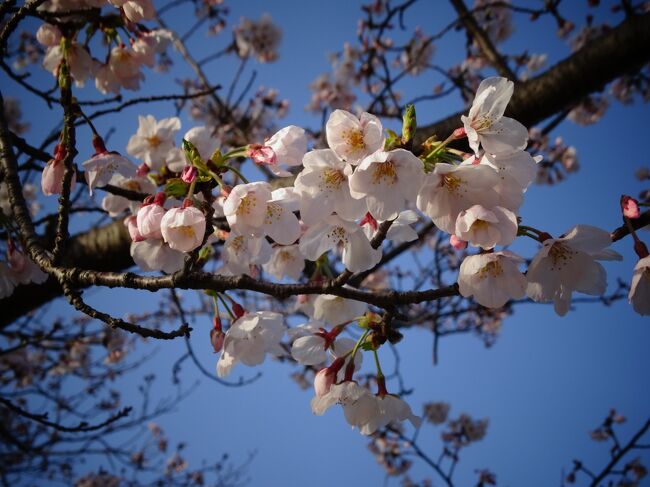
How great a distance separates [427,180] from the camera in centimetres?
97

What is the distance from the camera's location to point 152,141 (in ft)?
6.03

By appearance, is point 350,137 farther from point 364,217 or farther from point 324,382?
point 324,382

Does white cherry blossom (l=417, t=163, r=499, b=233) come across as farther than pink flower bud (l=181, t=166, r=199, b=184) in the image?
No

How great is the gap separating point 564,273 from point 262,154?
899 millimetres

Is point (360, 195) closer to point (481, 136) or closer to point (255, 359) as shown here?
point (481, 136)

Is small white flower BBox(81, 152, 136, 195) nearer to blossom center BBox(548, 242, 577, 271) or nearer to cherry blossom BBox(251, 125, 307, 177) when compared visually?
cherry blossom BBox(251, 125, 307, 177)

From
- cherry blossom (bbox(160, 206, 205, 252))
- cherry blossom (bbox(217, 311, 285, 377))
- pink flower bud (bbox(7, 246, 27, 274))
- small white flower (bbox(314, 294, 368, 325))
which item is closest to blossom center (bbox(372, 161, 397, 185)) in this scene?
cherry blossom (bbox(160, 206, 205, 252))

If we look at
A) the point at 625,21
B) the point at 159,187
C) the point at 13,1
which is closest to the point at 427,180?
the point at 159,187

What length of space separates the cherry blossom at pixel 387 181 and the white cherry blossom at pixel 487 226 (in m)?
0.13

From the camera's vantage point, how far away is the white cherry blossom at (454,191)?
911mm

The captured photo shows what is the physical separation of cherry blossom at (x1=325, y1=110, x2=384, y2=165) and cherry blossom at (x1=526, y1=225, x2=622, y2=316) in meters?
0.51

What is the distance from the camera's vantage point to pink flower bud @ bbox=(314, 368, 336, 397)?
4.39 feet

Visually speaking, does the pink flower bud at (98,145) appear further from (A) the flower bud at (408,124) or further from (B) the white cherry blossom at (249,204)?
(A) the flower bud at (408,124)

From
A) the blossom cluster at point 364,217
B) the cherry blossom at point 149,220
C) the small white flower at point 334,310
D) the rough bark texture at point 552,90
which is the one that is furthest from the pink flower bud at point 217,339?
the rough bark texture at point 552,90
